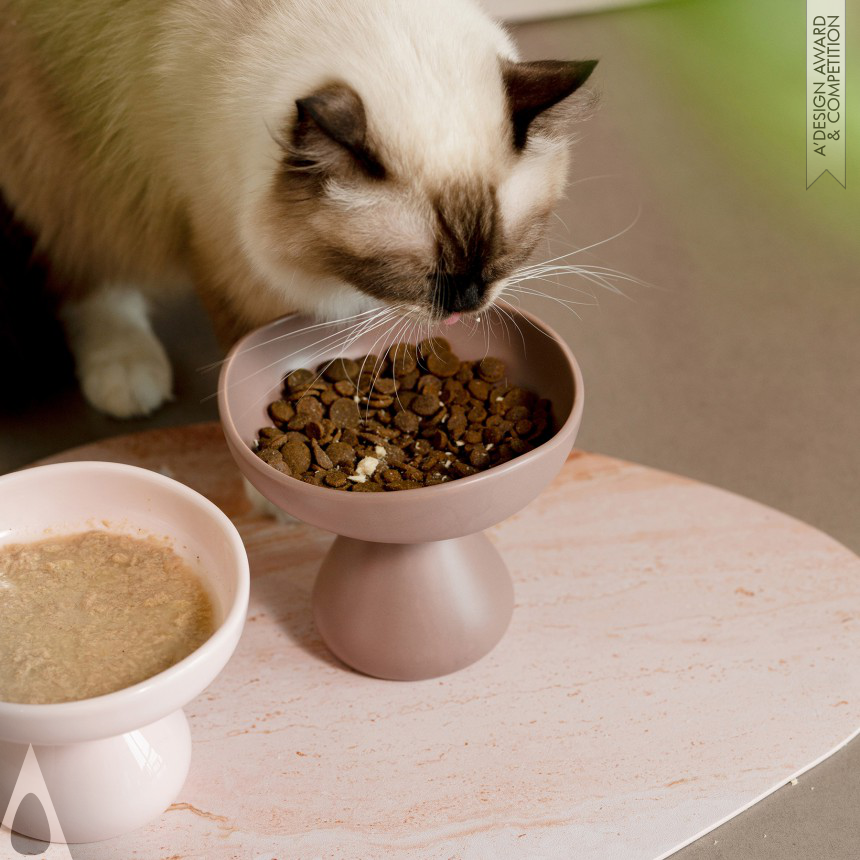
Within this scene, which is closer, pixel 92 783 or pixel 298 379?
pixel 92 783


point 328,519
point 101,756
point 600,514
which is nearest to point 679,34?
point 600,514

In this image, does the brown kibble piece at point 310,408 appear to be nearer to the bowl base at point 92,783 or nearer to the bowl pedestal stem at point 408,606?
the bowl pedestal stem at point 408,606

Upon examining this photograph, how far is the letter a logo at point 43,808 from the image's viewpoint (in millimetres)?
784

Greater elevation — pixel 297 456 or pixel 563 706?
pixel 297 456

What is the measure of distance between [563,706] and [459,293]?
392 millimetres

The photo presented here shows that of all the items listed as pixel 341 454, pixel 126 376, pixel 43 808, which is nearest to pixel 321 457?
pixel 341 454

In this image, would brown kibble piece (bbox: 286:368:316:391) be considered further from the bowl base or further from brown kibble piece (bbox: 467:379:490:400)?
the bowl base

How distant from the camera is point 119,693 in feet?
2.25

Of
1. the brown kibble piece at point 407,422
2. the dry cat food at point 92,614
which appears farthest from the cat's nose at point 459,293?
the dry cat food at point 92,614

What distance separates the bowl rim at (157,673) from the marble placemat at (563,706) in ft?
0.64

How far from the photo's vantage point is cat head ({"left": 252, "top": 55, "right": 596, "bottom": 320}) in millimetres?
864

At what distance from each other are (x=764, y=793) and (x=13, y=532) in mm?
676

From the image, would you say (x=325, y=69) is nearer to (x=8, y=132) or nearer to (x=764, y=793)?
(x=8, y=132)

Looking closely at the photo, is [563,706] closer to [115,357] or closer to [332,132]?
[332,132]
